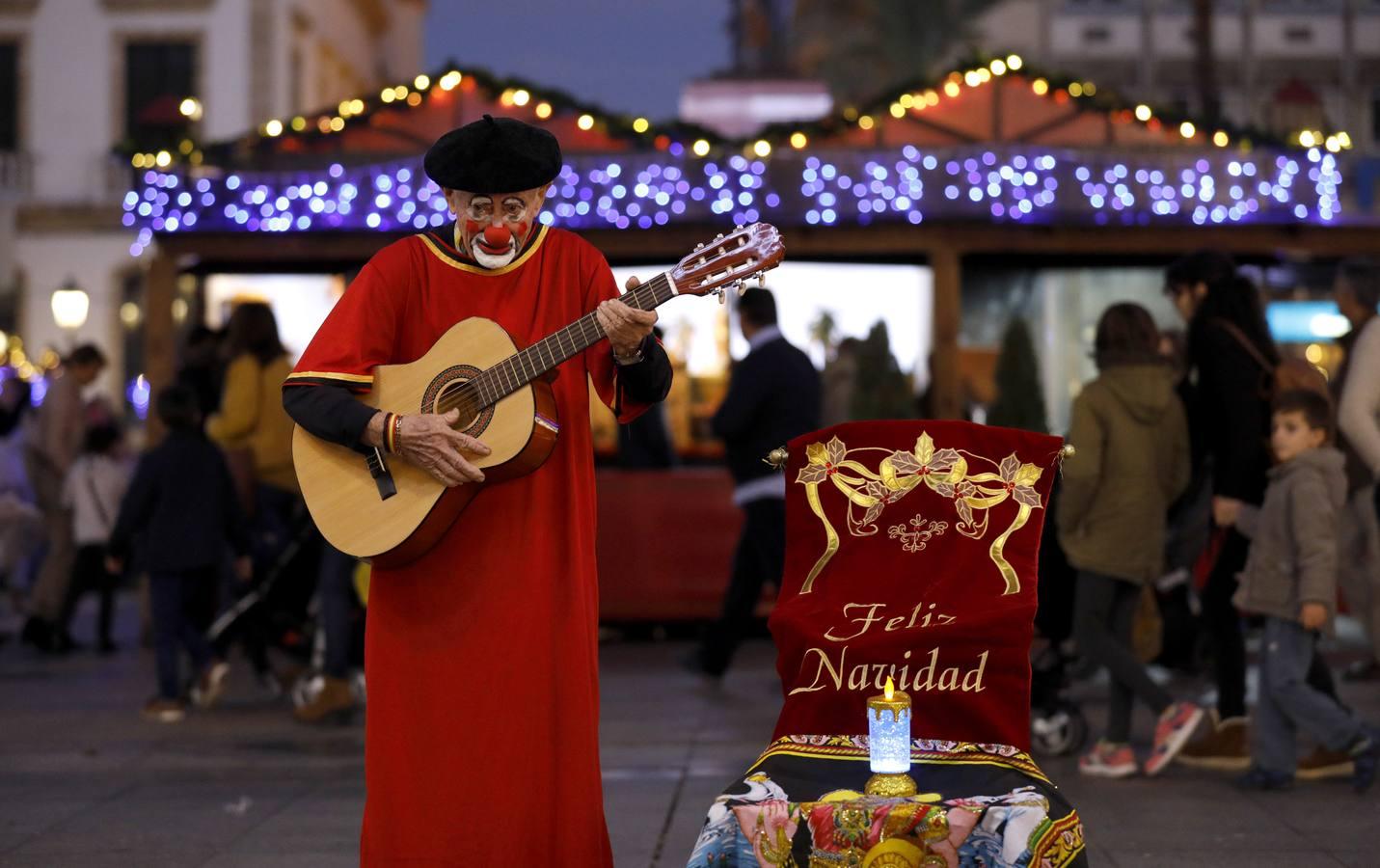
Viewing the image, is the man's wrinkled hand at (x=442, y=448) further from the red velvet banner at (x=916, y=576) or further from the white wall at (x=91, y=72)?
the white wall at (x=91, y=72)

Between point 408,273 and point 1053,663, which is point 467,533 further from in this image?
point 1053,663

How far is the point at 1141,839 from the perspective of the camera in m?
6.06

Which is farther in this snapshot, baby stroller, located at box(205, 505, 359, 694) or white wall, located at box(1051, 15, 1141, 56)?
white wall, located at box(1051, 15, 1141, 56)

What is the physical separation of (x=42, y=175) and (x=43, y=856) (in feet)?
103

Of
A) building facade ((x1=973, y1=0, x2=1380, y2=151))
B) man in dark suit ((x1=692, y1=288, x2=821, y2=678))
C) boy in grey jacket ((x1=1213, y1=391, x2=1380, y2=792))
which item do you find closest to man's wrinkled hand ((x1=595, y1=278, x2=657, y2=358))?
boy in grey jacket ((x1=1213, y1=391, x2=1380, y2=792))

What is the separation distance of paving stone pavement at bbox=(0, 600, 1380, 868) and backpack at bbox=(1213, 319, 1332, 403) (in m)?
1.47

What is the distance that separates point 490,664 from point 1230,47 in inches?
1948

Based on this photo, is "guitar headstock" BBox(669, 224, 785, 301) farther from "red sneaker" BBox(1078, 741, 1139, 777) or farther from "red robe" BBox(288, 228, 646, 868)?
"red sneaker" BBox(1078, 741, 1139, 777)

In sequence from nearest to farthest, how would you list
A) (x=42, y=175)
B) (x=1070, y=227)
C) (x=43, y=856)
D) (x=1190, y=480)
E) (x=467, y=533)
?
(x=467, y=533)
(x=43, y=856)
(x=1190, y=480)
(x=1070, y=227)
(x=42, y=175)

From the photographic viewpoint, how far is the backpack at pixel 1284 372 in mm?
7086

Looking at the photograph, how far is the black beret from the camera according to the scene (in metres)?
4.32

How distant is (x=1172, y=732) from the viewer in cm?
719

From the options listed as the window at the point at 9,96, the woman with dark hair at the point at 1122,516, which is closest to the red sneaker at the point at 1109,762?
the woman with dark hair at the point at 1122,516

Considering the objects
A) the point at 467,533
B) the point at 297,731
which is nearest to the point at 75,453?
the point at 297,731
